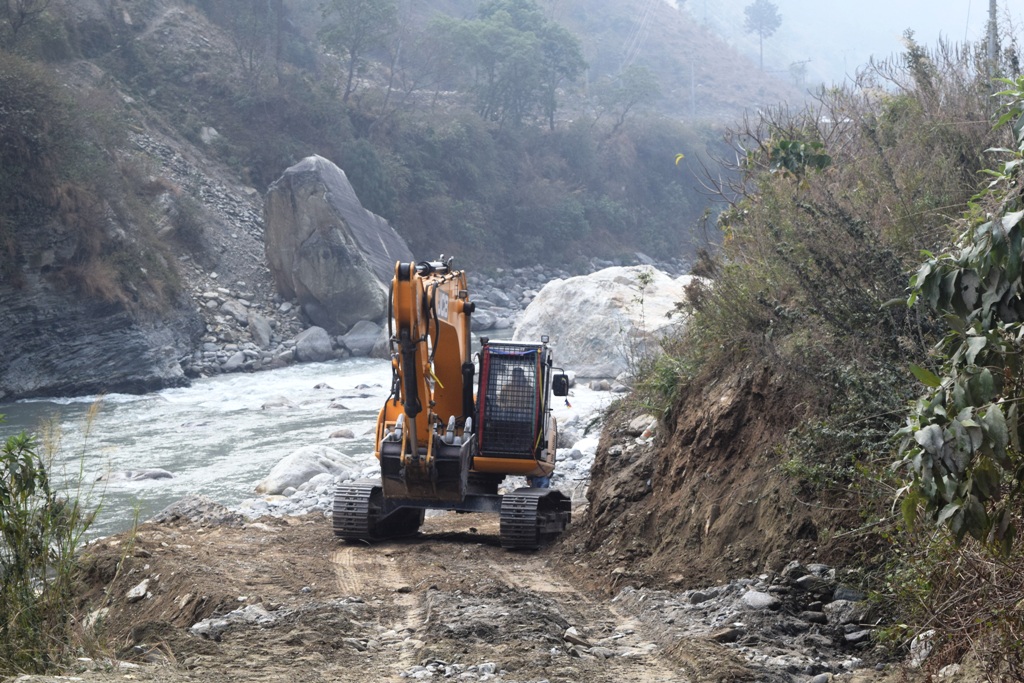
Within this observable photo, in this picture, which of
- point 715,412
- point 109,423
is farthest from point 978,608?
point 109,423

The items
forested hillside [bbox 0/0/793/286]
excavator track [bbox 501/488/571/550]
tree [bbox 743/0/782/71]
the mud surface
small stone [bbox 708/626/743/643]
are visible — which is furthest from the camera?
tree [bbox 743/0/782/71]

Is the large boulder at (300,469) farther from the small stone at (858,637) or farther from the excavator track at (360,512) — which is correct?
the small stone at (858,637)

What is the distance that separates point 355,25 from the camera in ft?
166

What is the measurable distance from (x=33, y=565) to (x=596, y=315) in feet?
60.8

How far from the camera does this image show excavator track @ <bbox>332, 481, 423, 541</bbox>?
33.3ft

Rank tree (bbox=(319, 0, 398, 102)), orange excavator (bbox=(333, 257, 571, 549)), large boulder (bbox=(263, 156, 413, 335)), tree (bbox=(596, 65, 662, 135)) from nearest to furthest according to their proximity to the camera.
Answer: orange excavator (bbox=(333, 257, 571, 549))
large boulder (bbox=(263, 156, 413, 335))
tree (bbox=(319, 0, 398, 102))
tree (bbox=(596, 65, 662, 135))

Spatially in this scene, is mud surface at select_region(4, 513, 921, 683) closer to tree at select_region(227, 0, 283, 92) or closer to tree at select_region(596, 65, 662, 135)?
A: tree at select_region(227, 0, 283, 92)

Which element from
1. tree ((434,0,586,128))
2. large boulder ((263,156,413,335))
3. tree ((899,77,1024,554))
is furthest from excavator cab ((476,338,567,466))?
tree ((434,0,586,128))

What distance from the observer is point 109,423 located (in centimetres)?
2209

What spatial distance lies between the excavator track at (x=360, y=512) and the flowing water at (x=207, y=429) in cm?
316

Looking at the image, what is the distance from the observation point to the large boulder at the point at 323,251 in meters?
34.8

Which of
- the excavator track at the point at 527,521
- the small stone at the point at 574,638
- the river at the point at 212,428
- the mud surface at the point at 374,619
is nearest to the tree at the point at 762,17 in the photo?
the river at the point at 212,428

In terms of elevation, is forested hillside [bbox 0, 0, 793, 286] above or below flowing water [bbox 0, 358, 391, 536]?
above

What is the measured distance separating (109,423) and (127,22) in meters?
29.2
